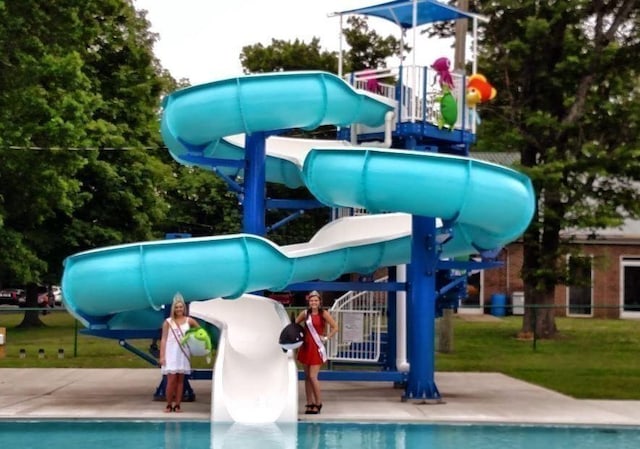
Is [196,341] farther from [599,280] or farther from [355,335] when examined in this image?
[599,280]

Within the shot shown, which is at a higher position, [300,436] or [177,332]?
[177,332]

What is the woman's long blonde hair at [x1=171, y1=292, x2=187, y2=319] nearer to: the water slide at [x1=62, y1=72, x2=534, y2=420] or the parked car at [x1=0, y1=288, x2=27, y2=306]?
the water slide at [x1=62, y1=72, x2=534, y2=420]

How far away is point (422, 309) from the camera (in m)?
16.0

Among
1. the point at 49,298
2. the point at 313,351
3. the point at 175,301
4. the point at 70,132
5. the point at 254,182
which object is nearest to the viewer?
the point at 175,301

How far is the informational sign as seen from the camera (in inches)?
762

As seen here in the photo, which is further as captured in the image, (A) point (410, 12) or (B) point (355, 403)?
(A) point (410, 12)

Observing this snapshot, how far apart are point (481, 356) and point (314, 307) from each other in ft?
38.9

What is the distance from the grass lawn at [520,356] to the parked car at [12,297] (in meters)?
24.7

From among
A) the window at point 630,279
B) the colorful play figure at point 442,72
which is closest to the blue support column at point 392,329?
the colorful play figure at point 442,72

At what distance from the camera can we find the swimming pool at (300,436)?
40.8 ft

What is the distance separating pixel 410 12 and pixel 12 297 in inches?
1840

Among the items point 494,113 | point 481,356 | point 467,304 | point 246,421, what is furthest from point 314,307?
A: point 467,304

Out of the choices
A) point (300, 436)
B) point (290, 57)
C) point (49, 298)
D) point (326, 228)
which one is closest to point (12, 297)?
point (49, 298)

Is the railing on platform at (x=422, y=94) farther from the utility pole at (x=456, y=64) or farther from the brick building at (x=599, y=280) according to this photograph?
the brick building at (x=599, y=280)
